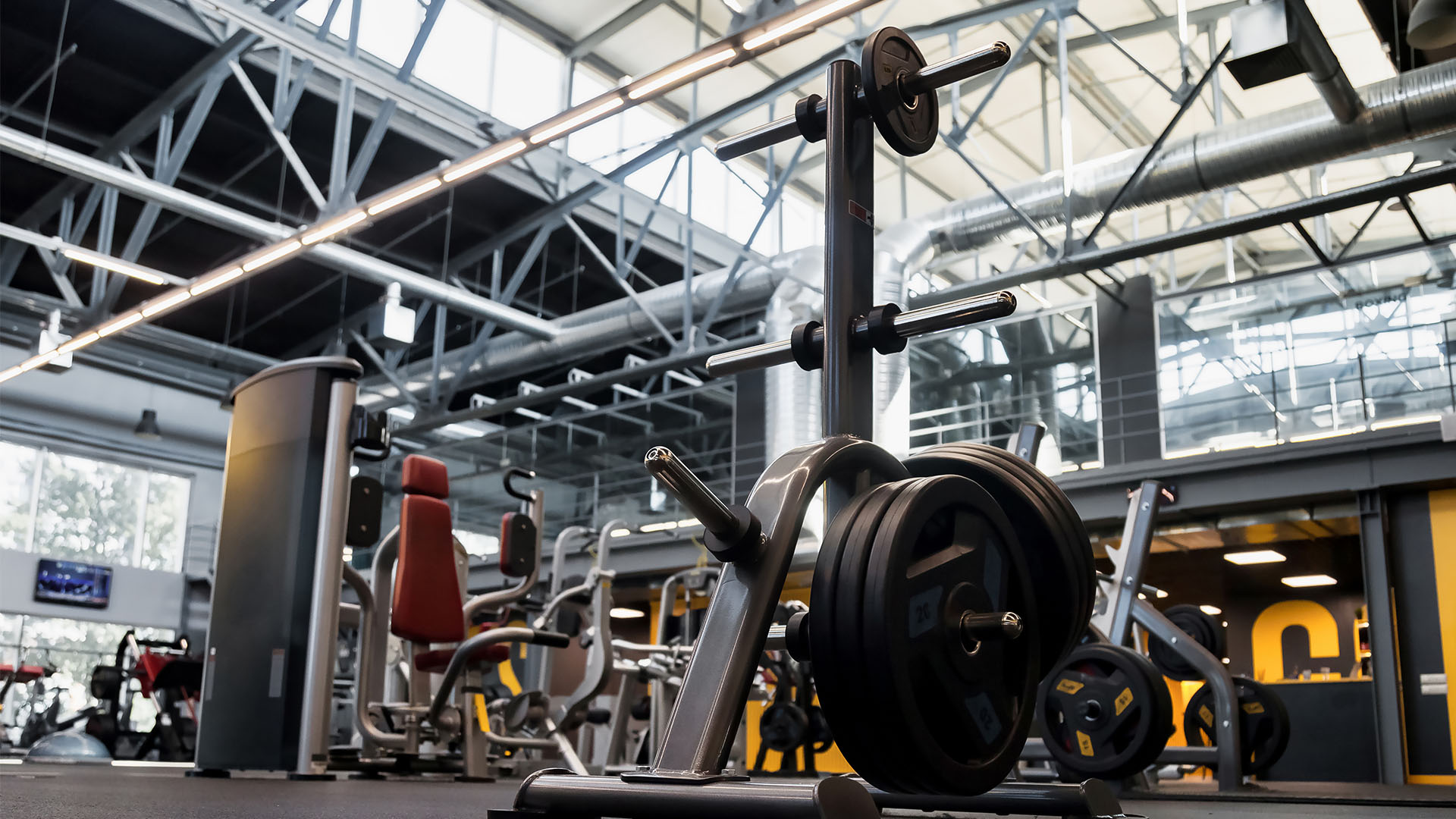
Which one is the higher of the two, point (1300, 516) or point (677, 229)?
point (677, 229)

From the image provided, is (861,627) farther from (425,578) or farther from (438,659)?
(438,659)

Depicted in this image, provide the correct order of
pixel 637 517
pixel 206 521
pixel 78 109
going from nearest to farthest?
pixel 78 109, pixel 637 517, pixel 206 521

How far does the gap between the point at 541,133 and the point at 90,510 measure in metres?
9.28

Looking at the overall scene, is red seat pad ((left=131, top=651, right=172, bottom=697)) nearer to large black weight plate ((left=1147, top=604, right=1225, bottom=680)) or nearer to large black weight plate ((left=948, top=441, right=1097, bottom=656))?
large black weight plate ((left=1147, top=604, right=1225, bottom=680))

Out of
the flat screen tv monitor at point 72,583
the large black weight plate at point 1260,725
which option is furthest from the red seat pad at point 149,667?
the large black weight plate at point 1260,725

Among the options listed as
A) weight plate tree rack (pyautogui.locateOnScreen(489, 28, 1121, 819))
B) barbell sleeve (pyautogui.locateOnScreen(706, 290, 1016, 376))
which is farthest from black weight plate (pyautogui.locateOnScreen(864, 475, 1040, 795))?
barbell sleeve (pyautogui.locateOnScreen(706, 290, 1016, 376))

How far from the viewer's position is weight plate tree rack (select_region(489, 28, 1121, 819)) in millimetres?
1244

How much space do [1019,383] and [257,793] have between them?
798 centimetres

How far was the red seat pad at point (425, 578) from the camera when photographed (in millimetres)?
4379

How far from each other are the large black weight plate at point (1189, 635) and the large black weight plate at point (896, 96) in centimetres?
424

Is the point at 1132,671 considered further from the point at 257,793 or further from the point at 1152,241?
the point at 1152,241

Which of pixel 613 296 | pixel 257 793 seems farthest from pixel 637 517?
pixel 257 793

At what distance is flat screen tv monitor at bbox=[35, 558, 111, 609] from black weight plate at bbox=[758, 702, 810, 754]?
8343 mm

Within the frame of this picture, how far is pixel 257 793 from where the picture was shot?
251cm
